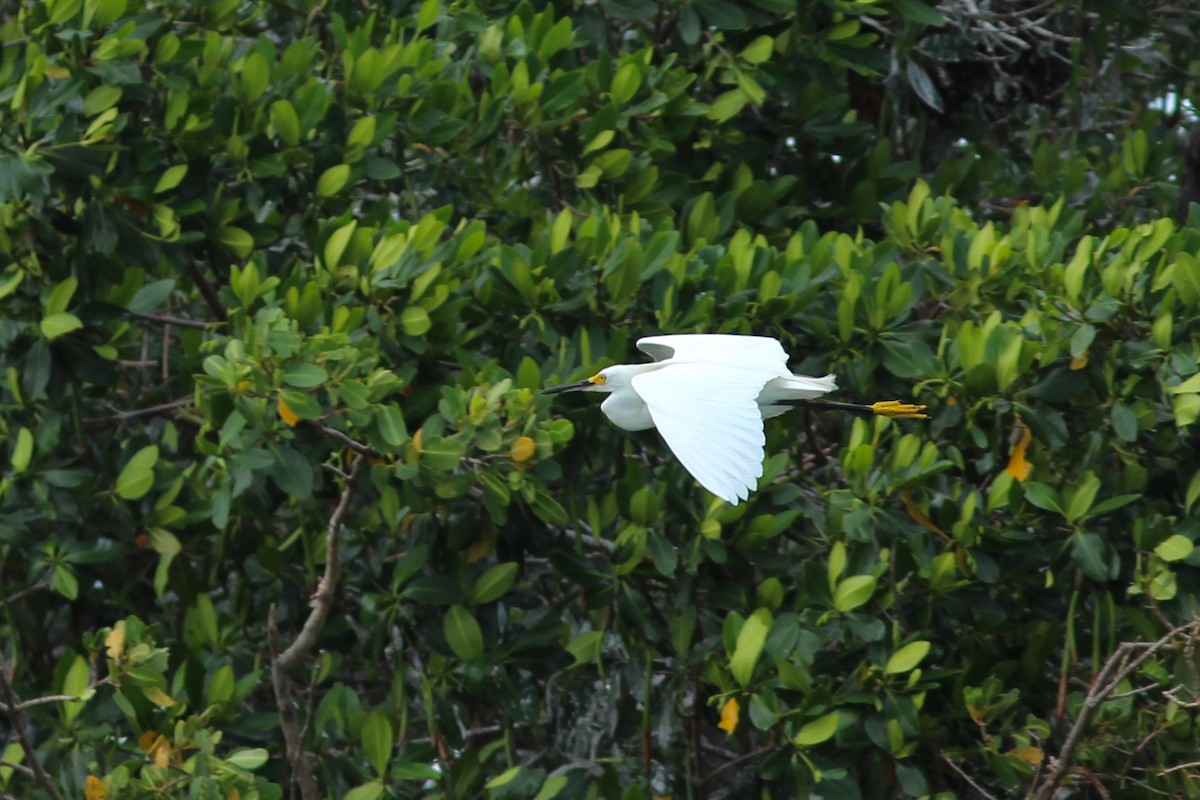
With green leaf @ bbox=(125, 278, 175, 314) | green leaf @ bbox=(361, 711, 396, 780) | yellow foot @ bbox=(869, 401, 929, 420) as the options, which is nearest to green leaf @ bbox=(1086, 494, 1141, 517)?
yellow foot @ bbox=(869, 401, 929, 420)

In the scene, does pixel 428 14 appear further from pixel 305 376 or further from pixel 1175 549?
pixel 1175 549

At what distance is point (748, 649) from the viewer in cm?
367

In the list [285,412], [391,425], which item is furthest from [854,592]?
[285,412]

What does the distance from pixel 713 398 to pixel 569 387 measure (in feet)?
1.47

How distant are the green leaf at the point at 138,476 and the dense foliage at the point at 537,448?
0.5 inches

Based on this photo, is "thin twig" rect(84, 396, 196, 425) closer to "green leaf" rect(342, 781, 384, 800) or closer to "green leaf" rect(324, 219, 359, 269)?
"green leaf" rect(324, 219, 359, 269)

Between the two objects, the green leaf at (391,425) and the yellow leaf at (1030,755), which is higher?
the green leaf at (391,425)

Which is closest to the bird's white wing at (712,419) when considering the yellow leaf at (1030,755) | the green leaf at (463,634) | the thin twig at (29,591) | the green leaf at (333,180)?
the green leaf at (463,634)

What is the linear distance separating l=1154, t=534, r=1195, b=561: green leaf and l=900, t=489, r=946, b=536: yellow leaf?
1.57ft

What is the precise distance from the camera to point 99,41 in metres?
4.24

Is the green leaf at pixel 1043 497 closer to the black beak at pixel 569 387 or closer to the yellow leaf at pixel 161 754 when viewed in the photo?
the black beak at pixel 569 387

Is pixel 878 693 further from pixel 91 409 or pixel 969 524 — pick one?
pixel 91 409

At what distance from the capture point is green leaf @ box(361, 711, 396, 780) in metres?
3.84

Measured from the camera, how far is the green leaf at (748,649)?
3.66m
